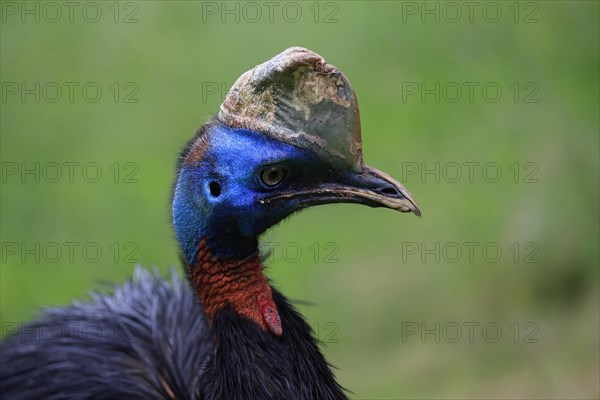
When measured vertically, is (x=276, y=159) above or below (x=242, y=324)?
above

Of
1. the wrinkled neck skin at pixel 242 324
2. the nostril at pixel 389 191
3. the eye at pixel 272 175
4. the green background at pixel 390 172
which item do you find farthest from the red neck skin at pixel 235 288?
the green background at pixel 390 172

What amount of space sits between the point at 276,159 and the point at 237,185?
15 cm

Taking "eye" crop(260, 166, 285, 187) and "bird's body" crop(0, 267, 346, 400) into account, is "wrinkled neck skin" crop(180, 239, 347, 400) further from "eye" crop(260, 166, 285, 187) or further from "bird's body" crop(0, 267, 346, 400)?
"eye" crop(260, 166, 285, 187)

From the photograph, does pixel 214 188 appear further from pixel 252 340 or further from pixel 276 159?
pixel 252 340

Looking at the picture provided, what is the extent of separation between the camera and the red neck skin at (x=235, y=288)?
3.13 metres

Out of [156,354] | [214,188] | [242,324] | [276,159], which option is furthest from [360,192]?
[156,354]

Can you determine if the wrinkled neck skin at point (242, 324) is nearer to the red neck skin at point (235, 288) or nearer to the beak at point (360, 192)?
the red neck skin at point (235, 288)

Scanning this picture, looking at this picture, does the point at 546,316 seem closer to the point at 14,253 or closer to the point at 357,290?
the point at 357,290

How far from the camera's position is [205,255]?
10.3 ft

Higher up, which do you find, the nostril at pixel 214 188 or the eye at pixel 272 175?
the eye at pixel 272 175

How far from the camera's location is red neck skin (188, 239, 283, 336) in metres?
3.13

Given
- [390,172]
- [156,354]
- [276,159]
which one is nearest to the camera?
[276,159]

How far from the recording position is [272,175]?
9.86 ft

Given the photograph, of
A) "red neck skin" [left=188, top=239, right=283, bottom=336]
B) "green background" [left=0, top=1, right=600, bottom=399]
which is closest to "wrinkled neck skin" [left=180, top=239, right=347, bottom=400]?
"red neck skin" [left=188, top=239, right=283, bottom=336]
